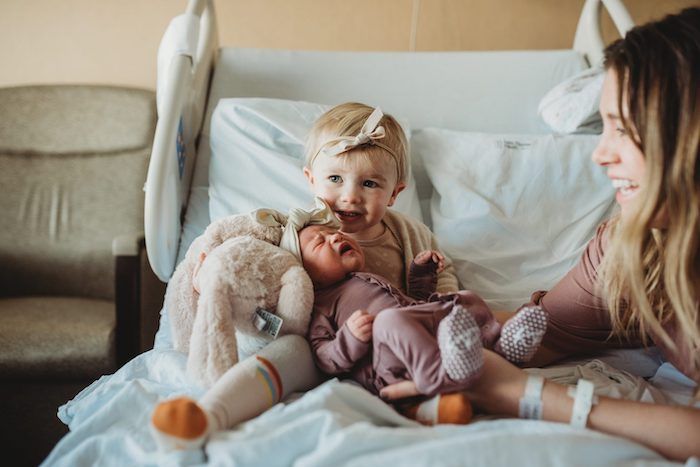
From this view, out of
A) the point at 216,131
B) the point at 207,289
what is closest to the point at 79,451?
the point at 207,289

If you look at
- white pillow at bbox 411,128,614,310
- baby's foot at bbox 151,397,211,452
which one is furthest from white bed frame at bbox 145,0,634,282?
baby's foot at bbox 151,397,211,452

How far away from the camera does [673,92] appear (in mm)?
979

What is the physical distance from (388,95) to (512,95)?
0.40 m

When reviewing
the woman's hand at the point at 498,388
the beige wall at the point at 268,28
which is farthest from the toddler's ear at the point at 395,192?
the beige wall at the point at 268,28

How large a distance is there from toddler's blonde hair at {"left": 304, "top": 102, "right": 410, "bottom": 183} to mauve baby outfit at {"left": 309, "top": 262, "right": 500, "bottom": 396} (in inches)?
12.4

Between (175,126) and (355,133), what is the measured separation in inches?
18.3

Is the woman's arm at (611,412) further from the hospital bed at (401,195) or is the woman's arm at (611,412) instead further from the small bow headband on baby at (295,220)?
the small bow headband on baby at (295,220)

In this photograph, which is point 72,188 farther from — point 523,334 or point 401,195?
point 523,334

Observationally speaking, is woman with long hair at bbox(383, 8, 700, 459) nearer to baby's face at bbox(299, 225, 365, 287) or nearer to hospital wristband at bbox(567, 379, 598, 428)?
hospital wristband at bbox(567, 379, 598, 428)

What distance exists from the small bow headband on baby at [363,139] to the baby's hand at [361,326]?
0.45 m

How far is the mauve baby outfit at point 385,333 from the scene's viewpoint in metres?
1.03

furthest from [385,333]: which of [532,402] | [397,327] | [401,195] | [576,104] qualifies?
[576,104]

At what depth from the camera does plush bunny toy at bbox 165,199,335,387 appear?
44.7 inches

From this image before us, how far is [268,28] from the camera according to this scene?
2555 millimetres
